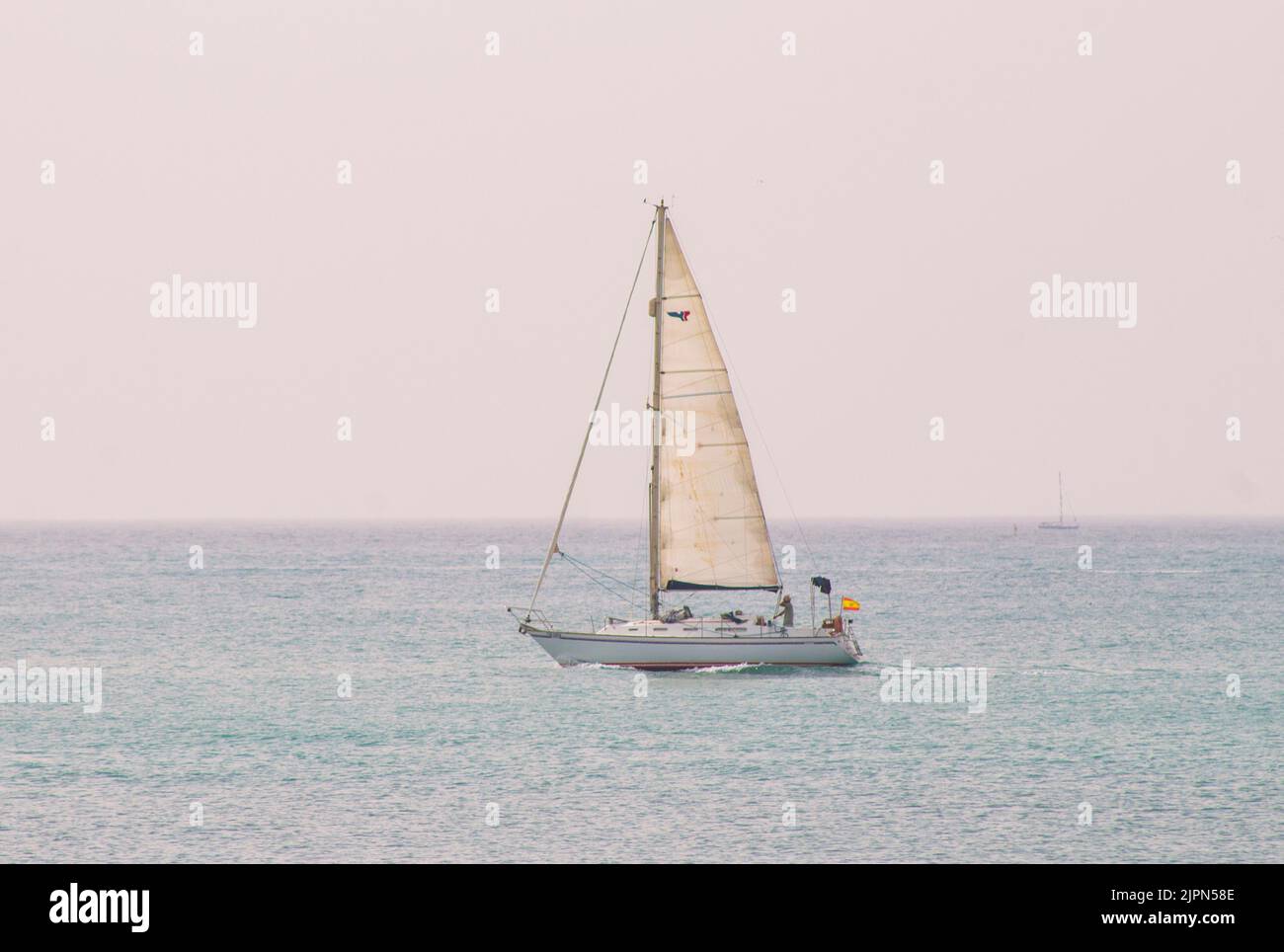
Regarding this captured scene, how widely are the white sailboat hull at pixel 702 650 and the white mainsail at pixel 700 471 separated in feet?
7.72

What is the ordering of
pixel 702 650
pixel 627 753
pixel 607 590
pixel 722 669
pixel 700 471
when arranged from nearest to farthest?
pixel 627 753
pixel 702 650
pixel 700 471
pixel 722 669
pixel 607 590

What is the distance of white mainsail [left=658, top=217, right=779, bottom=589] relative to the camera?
56.8 m

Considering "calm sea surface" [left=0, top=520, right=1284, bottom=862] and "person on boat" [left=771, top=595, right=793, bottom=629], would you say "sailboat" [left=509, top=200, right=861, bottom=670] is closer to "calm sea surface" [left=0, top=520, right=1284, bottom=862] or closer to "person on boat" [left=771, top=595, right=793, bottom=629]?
"person on boat" [left=771, top=595, right=793, bottom=629]

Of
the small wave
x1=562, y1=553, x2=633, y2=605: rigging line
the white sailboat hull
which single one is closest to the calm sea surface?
the small wave

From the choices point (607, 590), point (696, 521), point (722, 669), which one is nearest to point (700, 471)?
point (696, 521)

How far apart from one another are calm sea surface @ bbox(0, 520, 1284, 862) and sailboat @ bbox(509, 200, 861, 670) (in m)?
1.31

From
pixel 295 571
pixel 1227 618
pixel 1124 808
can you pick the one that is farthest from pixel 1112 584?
pixel 1124 808

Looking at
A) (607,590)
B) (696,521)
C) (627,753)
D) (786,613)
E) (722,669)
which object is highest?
(696,521)

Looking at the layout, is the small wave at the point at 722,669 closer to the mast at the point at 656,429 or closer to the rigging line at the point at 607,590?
the mast at the point at 656,429

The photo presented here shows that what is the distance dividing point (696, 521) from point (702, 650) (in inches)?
188

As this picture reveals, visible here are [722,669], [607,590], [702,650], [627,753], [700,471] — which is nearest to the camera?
[627,753]

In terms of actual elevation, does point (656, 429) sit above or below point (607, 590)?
above

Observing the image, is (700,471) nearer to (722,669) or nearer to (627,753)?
(722,669)

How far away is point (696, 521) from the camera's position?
57688 mm
